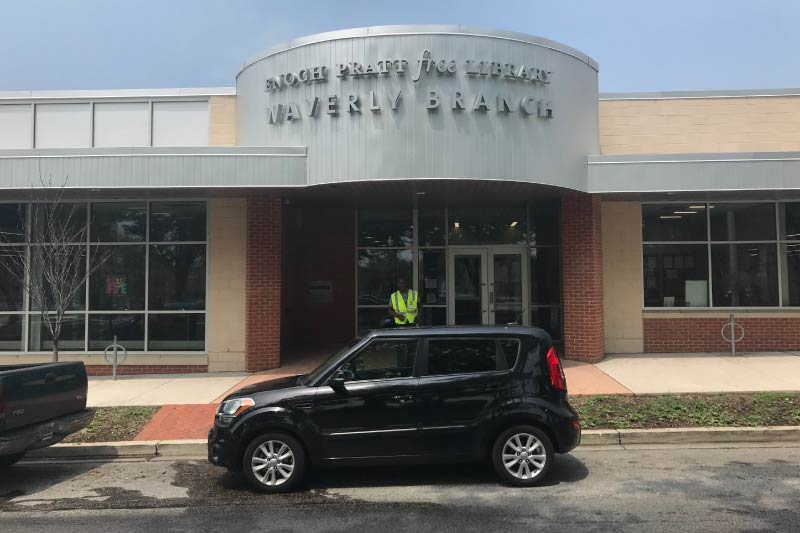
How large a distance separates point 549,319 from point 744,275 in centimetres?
442

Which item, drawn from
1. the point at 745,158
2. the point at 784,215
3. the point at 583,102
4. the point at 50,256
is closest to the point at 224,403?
the point at 50,256

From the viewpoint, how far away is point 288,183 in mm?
10383

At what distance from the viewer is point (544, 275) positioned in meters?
14.5

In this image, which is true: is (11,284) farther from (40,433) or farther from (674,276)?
(674,276)

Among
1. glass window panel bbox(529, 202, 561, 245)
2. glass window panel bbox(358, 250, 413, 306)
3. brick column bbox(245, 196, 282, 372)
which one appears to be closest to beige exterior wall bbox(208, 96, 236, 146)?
brick column bbox(245, 196, 282, 372)

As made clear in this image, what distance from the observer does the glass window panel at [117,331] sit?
1201 cm

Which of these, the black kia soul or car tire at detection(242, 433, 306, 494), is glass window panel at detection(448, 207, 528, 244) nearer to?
the black kia soul

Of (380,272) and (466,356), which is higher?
(380,272)

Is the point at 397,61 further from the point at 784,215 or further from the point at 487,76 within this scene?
the point at 784,215

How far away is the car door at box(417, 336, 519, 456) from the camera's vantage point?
5.59 m

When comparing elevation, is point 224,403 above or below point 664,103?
below

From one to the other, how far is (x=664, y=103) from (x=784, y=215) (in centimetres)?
A: 370

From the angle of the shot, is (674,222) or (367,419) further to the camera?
(674,222)

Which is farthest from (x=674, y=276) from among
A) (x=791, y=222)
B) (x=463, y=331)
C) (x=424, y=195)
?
(x=463, y=331)
